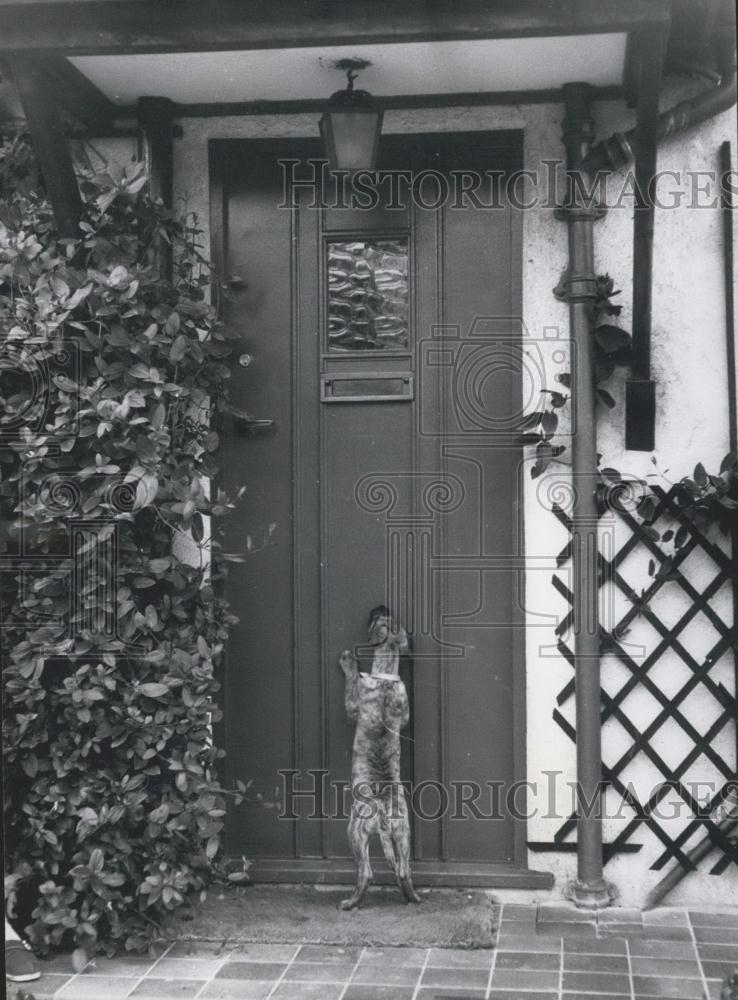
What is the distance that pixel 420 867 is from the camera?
5.33 metres

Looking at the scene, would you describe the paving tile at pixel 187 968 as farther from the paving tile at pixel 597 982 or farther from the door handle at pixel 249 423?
the door handle at pixel 249 423

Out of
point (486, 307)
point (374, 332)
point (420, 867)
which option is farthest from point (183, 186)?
point (420, 867)

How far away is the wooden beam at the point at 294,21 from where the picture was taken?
166 inches

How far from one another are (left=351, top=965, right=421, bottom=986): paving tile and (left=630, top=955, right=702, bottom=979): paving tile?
2.78 feet

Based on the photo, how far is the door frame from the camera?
17.3ft

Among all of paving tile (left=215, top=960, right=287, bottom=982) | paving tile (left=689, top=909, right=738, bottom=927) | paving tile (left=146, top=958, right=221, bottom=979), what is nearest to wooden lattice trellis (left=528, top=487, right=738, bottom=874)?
paving tile (left=689, top=909, right=738, bottom=927)

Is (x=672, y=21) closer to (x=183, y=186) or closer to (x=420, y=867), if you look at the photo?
(x=183, y=186)

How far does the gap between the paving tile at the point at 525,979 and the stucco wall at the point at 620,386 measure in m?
0.79

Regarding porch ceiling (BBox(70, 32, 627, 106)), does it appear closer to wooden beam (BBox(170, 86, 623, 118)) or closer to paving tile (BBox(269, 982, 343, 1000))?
wooden beam (BBox(170, 86, 623, 118))

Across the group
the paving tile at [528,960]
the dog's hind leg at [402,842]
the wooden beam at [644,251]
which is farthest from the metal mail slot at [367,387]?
the paving tile at [528,960]

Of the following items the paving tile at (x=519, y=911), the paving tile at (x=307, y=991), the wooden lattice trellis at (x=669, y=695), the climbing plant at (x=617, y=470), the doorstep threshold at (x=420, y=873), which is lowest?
the paving tile at (x=307, y=991)

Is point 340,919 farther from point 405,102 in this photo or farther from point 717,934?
point 405,102

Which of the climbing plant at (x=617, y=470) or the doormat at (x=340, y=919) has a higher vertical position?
the climbing plant at (x=617, y=470)

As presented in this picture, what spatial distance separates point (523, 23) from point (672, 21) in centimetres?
85
